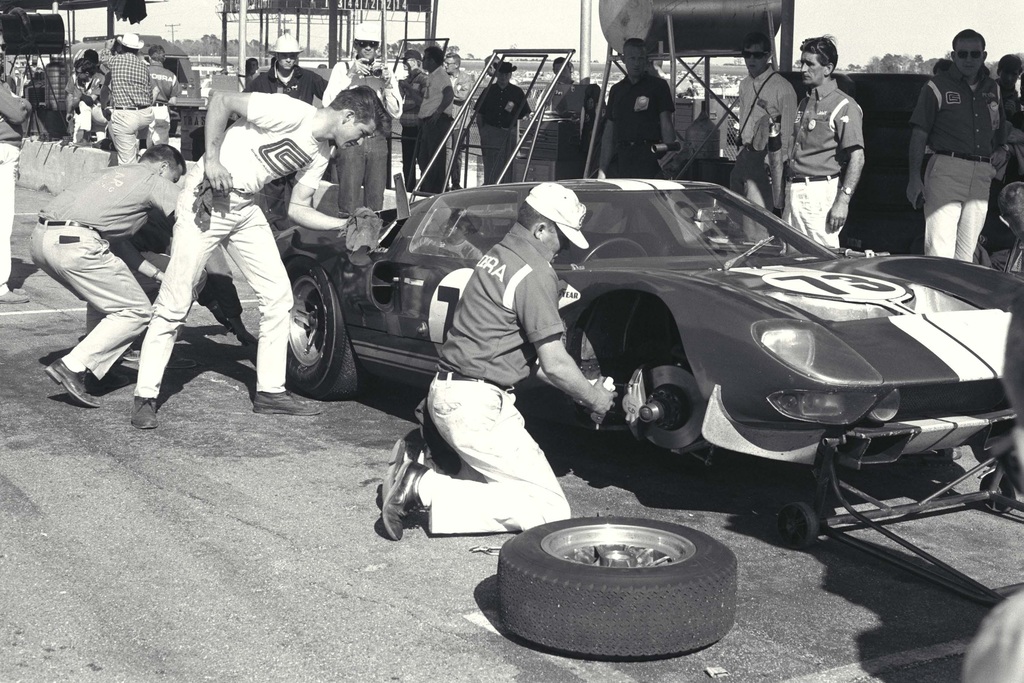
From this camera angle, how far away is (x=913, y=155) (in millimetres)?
8227

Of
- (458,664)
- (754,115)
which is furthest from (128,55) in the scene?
(458,664)

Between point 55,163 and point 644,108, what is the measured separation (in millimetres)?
11471

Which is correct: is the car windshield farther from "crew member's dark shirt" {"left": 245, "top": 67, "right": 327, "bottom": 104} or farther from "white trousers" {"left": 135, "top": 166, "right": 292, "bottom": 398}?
"crew member's dark shirt" {"left": 245, "top": 67, "right": 327, "bottom": 104}

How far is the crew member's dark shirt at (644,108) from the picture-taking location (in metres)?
10.0

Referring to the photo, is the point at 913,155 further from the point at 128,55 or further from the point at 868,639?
the point at 128,55

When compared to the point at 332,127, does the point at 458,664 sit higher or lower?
lower

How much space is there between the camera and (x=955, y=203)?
27.0 feet

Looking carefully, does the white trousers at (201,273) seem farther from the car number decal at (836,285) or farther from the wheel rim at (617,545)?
the wheel rim at (617,545)

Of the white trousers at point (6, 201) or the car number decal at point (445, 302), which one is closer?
the car number decal at point (445, 302)

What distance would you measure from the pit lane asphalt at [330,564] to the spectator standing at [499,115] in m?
6.90

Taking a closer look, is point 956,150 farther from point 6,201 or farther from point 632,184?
point 6,201

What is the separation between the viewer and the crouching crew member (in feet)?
15.1

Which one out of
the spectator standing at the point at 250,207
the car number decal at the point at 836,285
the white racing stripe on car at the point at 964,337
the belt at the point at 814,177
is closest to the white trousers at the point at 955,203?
the belt at the point at 814,177

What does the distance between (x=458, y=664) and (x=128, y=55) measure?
12.8m
